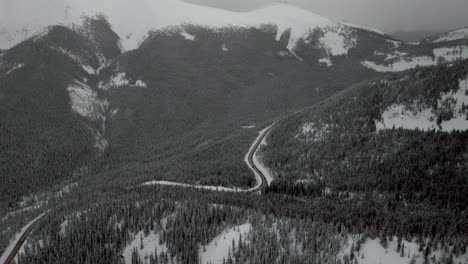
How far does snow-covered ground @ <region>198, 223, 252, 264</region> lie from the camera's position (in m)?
75.5

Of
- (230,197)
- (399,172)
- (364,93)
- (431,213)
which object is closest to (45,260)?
(230,197)

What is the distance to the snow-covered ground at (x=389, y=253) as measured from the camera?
65125 mm

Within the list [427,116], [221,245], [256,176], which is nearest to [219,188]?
[256,176]

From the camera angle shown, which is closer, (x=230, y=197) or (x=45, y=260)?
(x=45, y=260)

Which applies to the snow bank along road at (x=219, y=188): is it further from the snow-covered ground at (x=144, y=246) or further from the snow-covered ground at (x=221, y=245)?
the snow-covered ground at (x=221, y=245)

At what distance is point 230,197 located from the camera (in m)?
111

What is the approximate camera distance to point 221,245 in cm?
7744

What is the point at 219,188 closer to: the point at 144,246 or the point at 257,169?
the point at 257,169

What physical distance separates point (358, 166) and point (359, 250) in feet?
245

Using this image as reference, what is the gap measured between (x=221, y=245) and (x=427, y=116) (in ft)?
372

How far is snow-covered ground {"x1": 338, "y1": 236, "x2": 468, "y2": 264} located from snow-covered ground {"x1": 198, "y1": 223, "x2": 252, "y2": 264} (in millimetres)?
20994

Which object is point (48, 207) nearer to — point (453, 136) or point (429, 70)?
point (453, 136)

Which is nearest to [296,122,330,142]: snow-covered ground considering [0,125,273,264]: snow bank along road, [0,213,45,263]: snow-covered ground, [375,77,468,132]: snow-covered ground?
[0,125,273,264]: snow bank along road

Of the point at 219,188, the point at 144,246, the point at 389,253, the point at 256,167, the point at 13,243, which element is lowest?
the point at 13,243
